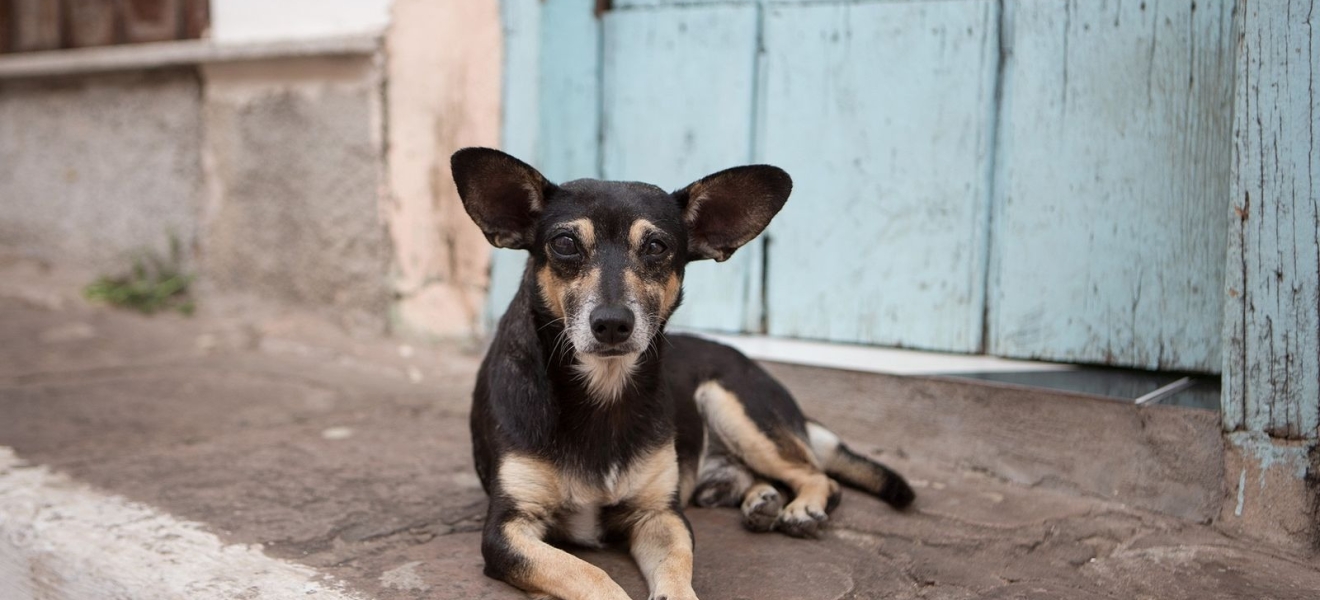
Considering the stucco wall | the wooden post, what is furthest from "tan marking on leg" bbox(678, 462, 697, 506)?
the stucco wall

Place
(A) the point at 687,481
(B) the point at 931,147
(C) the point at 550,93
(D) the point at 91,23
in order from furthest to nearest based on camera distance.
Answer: (D) the point at 91,23
(C) the point at 550,93
(B) the point at 931,147
(A) the point at 687,481

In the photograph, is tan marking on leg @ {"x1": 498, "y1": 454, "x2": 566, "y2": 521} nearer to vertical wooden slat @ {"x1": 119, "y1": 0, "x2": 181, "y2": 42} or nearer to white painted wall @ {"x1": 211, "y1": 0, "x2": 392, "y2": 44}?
white painted wall @ {"x1": 211, "y1": 0, "x2": 392, "y2": 44}

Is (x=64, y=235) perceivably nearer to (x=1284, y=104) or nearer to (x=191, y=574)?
(x=191, y=574)

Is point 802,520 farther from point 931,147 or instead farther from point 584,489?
point 931,147

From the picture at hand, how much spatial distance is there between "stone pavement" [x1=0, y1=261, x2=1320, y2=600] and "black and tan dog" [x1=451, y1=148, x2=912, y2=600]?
0.12 metres

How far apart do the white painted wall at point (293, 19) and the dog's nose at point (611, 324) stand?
3074 mm

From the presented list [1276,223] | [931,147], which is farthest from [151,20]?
[1276,223]

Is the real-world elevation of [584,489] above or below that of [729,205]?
below

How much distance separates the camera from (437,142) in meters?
4.77

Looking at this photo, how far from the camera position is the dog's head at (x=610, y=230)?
2365 millimetres

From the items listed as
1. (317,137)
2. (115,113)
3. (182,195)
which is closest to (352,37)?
(317,137)

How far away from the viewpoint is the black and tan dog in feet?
7.72

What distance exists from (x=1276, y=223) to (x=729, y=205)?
1.43 m

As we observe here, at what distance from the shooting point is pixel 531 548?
234 centimetres
